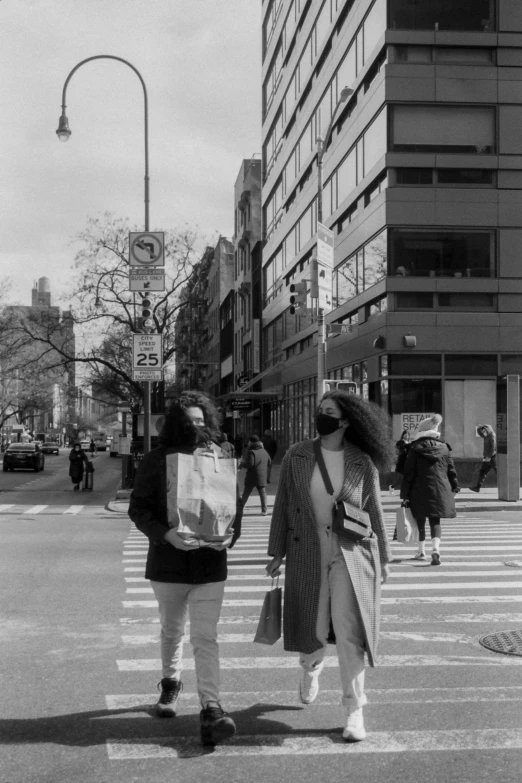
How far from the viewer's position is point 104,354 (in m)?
45.5

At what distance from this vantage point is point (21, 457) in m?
48.0

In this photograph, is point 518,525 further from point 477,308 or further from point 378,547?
point 378,547

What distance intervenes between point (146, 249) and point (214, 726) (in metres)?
18.2

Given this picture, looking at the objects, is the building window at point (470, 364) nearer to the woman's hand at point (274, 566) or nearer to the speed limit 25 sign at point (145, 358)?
the speed limit 25 sign at point (145, 358)

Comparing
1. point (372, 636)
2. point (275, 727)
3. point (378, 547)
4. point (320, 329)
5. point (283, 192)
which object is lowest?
point (275, 727)

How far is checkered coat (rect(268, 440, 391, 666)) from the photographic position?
5289 millimetres

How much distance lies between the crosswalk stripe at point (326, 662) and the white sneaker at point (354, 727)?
175 cm

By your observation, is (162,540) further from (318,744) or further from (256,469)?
(256,469)

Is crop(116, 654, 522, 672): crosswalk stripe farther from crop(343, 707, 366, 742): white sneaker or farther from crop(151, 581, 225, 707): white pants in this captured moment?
crop(343, 707, 366, 742): white sneaker

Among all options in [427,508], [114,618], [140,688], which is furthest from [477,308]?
[140,688]

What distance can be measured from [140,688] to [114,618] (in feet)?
8.15

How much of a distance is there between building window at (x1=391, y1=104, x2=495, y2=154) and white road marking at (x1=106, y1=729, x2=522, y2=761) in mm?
23770

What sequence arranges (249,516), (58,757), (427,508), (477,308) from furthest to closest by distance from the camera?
(477,308), (249,516), (427,508), (58,757)

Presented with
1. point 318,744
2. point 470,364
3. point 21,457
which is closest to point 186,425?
point 318,744
